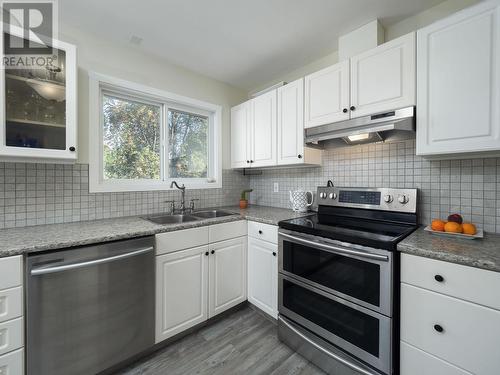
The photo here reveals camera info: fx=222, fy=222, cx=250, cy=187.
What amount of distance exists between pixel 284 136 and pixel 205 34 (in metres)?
1.11

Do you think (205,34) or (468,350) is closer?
(468,350)

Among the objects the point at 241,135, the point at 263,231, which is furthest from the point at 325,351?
the point at 241,135

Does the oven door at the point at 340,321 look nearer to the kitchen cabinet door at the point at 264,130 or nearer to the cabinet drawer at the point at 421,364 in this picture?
the cabinet drawer at the point at 421,364

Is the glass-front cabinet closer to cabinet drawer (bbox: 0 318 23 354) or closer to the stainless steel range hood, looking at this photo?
cabinet drawer (bbox: 0 318 23 354)

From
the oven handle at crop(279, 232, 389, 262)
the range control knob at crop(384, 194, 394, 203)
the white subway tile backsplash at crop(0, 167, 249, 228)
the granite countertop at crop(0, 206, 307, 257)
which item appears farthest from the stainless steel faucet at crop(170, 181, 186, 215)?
the range control knob at crop(384, 194, 394, 203)

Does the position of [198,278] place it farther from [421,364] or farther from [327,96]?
[327,96]

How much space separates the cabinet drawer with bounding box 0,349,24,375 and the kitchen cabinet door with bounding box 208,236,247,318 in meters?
1.12

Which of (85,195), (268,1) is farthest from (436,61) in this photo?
A: (85,195)

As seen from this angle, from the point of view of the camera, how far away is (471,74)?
1223mm

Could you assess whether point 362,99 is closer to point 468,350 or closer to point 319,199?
point 319,199

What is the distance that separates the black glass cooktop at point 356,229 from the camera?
4.07ft

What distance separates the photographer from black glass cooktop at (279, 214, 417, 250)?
4.07 ft

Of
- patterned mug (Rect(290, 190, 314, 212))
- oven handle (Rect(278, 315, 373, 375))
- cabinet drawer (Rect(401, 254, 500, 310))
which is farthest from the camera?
patterned mug (Rect(290, 190, 314, 212))

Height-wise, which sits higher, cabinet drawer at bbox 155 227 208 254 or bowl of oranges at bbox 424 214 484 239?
bowl of oranges at bbox 424 214 484 239
